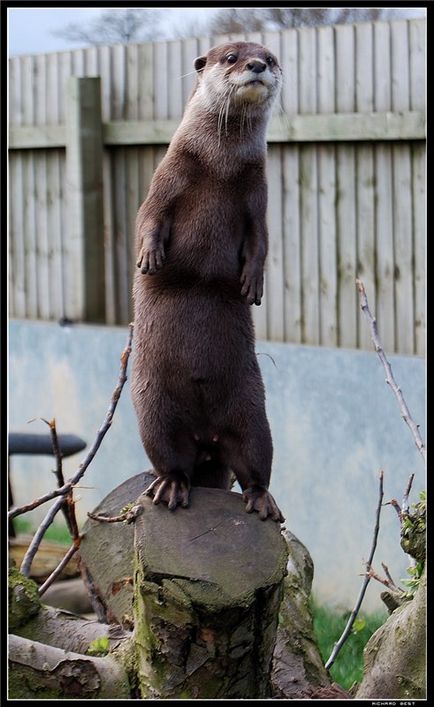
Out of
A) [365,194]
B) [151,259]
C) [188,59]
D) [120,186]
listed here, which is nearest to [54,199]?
[120,186]

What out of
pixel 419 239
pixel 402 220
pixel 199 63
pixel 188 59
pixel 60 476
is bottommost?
pixel 60 476

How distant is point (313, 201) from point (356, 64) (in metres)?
0.82

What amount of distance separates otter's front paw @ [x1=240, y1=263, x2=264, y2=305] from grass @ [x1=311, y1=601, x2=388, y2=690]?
1.56 metres

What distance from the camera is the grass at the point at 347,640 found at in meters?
4.81

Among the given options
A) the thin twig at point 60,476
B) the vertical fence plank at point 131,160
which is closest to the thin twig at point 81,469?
the thin twig at point 60,476

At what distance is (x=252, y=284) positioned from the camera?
130 inches

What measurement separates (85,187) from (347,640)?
3.61 m

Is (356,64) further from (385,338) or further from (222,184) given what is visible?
(222,184)

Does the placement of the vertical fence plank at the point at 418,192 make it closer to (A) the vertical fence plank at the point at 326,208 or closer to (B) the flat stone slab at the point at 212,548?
(A) the vertical fence plank at the point at 326,208

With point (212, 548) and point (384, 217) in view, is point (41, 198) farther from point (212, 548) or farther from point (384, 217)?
point (212, 548)

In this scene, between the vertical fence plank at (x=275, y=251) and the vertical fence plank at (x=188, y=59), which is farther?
the vertical fence plank at (x=188, y=59)

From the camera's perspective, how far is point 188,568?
9.67 ft

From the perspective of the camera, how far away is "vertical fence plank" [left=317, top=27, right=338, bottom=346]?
20.7 ft

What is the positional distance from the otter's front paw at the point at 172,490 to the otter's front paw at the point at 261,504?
180mm
